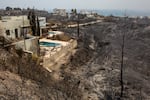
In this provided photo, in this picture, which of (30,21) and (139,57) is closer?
(30,21)

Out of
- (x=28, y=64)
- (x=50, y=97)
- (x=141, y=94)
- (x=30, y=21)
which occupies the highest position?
(x=30, y=21)

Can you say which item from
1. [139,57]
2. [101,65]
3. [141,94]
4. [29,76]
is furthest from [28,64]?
[139,57]

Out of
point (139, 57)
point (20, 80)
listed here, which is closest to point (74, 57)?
point (139, 57)

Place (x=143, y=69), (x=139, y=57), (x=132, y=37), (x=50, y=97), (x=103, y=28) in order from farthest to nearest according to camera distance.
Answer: (x=103, y=28) → (x=132, y=37) → (x=139, y=57) → (x=143, y=69) → (x=50, y=97)

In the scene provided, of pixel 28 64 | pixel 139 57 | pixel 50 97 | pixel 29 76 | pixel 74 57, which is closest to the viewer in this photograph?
pixel 50 97

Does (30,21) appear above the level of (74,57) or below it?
above

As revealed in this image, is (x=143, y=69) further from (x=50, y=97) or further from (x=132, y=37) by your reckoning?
(x=132, y=37)

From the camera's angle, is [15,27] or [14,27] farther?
[15,27]

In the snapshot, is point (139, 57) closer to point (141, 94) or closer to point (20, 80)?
point (141, 94)
